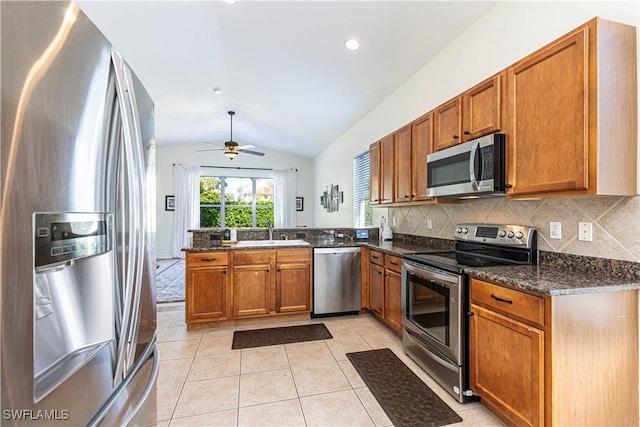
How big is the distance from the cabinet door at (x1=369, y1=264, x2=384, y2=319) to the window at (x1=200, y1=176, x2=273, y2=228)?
5.47 metres

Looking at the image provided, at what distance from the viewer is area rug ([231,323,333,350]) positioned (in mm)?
2922

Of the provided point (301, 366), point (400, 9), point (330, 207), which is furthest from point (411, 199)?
point (330, 207)

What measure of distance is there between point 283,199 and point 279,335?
593cm

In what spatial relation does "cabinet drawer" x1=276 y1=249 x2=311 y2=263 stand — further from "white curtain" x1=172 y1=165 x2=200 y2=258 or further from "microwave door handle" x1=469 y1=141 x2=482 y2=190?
"white curtain" x1=172 y1=165 x2=200 y2=258

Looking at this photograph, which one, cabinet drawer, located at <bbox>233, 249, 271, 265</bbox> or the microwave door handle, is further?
cabinet drawer, located at <bbox>233, 249, 271, 265</bbox>

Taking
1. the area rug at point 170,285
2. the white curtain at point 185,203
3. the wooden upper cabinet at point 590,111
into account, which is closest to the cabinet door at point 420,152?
the wooden upper cabinet at point 590,111

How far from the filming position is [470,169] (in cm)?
212

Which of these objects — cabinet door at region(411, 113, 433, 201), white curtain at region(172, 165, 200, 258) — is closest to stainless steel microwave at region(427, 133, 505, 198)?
cabinet door at region(411, 113, 433, 201)

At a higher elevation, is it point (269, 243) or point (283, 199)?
point (283, 199)

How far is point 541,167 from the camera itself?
1.72 meters

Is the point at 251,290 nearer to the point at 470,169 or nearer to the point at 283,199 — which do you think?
the point at 470,169

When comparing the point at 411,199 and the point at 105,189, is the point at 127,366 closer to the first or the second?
the point at 105,189

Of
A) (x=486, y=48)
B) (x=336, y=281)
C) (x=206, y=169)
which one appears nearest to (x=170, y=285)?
(x=336, y=281)

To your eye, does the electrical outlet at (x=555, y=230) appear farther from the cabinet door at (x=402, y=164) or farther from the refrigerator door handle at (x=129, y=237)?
the refrigerator door handle at (x=129, y=237)
